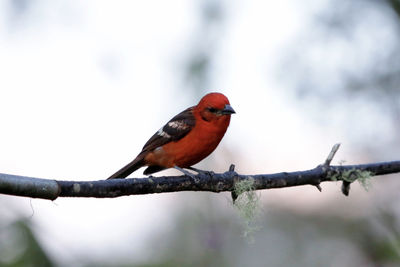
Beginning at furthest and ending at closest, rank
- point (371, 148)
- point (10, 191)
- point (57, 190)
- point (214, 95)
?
point (371, 148) < point (214, 95) < point (57, 190) < point (10, 191)

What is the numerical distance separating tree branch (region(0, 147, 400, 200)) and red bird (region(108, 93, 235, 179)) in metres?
0.68

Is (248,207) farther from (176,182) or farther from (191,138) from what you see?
(191,138)

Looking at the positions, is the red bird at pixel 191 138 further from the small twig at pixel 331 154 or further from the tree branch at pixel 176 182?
the small twig at pixel 331 154

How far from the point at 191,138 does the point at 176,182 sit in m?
1.14

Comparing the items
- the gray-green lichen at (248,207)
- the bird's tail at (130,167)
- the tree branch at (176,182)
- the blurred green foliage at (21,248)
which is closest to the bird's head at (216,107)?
the bird's tail at (130,167)

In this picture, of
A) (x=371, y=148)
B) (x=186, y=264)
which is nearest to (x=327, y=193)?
(x=371, y=148)

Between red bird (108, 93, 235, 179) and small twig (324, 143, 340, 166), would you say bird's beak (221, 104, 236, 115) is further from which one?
small twig (324, 143, 340, 166)

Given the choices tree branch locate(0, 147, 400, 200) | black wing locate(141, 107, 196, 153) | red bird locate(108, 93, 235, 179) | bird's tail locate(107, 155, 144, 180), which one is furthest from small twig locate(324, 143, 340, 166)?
bird's tail locate(107, 155, 144, 180)

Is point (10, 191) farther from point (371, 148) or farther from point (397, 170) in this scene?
point (371, 148)

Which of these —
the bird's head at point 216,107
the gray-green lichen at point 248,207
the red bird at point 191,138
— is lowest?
the gray-green lichen at point 248,207

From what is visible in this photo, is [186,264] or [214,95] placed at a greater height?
[214,95]

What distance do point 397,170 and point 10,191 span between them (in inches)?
92.8

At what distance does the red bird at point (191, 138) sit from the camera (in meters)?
5.18

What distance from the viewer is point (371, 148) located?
6555 mm
